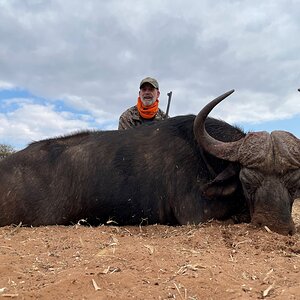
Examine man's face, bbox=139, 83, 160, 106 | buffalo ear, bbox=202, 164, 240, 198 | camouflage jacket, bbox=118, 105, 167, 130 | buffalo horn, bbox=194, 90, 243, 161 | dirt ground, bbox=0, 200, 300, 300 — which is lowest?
dirt ground, bbox=0, 200, 300, 300

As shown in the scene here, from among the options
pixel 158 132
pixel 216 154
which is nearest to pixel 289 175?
pixel 216 154

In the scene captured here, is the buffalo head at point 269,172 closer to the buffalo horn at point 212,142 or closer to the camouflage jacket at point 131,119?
the buffalo horn at point 212,142

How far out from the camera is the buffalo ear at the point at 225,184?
5.49 m

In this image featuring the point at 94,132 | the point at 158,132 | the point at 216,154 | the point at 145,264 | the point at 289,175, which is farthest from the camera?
the point at 94,132

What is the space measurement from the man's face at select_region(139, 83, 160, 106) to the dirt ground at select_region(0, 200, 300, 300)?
16.5 feet

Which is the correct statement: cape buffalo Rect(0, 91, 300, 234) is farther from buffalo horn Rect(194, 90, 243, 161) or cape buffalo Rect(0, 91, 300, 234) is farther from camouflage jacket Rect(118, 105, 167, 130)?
camouflage jacket Rect(118, 105, 167, 130)

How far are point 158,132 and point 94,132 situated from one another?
106 cm

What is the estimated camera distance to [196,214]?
5672 millimetres

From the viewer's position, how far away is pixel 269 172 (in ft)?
16.4

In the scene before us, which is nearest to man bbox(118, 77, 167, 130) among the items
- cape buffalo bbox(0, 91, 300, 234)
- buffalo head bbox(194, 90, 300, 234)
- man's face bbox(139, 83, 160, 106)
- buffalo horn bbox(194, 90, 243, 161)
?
man's face bbox(139, 83, 160, 106)

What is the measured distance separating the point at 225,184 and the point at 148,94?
4.47m

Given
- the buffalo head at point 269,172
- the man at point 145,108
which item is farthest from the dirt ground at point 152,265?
the man at point 145,108

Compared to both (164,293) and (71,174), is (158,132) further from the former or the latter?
(164,293)

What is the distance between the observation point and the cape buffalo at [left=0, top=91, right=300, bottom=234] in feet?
18.0
